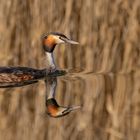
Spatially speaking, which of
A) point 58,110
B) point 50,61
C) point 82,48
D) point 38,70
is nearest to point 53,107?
point 58,110

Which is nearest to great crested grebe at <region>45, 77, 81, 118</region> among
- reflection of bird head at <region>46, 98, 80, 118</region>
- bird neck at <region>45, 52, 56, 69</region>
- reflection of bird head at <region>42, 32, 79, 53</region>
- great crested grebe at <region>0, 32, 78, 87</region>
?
reflection of bird head at <region>46, 98, 80, 118</region>

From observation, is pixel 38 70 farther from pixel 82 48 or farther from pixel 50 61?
pixel 82 48

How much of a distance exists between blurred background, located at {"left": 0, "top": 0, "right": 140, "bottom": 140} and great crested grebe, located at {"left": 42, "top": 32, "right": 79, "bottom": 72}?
4.0 inches

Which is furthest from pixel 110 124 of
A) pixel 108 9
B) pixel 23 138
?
pixel 108 9

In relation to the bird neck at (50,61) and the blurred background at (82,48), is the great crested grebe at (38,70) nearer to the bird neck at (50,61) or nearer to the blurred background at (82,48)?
the bird neck at (50,61)

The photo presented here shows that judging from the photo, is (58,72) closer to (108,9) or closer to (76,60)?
(76,60)

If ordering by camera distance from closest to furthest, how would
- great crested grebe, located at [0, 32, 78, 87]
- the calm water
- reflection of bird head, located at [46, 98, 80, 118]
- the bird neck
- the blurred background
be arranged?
the calm water < reflection of bird head, located at [46, 98, 80, 118] < the blurred background < great crested grebe, located at [0, 32, 78, 87] < the bird neck

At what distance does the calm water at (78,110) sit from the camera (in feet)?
14.2

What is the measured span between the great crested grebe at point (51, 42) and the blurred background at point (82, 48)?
0.10 meters

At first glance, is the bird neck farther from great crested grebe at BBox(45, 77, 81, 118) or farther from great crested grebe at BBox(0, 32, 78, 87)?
great crested grebe at BBox(45, 77, 81, 118)

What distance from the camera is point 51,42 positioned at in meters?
6.30

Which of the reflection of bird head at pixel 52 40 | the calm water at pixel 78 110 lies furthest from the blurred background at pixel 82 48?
the reflection of bird head at pixel 52 40

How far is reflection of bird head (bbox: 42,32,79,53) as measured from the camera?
6.13 m

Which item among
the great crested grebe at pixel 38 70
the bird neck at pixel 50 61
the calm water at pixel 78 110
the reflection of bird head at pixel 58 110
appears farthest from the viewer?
the bird neck at pixel 50 61
